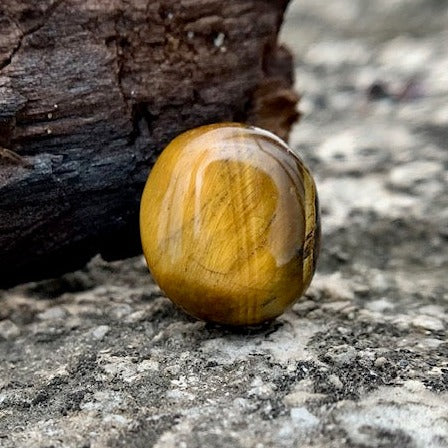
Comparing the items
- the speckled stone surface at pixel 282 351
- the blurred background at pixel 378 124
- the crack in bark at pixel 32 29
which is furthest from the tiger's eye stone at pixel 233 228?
the blurred background at pixel 378 124

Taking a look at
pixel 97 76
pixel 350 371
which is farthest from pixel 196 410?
pixel 97 76

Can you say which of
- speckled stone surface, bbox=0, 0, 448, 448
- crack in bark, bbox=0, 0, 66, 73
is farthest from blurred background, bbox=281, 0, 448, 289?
crack in bark, bbox=0, 0, 66, 73

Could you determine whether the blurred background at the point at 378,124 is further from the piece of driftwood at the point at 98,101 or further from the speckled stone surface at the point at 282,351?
the piece of driftwood at the point at 98,101

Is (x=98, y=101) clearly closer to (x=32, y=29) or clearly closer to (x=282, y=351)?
(x=32, y=29)

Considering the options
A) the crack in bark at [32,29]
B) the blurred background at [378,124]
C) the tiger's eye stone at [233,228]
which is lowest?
the blurred background at [378,124]

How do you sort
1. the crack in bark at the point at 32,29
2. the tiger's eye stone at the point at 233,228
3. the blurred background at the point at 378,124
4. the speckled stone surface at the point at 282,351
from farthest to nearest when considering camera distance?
the blurred background at the point at 378,124 < the crack in bark at the point at 32,29 < the tiger's eye stone at the point at 233,228 < the speckled stone surface at the point at 282,351

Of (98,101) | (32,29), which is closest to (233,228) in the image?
(98,101)

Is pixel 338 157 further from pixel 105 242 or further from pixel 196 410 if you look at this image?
pixel 196 410
